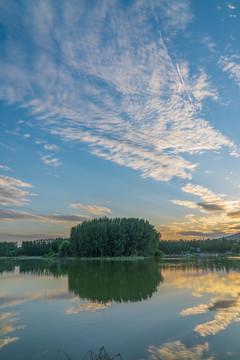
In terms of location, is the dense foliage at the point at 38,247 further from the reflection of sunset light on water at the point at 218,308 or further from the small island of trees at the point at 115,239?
the reflection of sunset light on water at the point at 218,308

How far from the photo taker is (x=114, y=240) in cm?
10350

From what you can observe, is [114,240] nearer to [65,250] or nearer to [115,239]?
[115,239]

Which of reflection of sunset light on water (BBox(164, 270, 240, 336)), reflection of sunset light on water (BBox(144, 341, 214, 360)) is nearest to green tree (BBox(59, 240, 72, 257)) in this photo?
reflection of sunset light on water (BBox(164, 270, 240, 336))

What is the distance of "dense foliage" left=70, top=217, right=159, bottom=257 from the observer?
104188mm

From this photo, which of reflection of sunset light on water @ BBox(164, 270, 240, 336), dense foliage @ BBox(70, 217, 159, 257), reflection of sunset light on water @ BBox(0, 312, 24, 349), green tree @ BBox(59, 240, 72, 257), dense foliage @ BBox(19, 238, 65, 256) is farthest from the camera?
dense foliage @ BBox(19, 238, 65, 256)

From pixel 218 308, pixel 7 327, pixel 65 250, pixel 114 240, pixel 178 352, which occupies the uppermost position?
pixel 114 240

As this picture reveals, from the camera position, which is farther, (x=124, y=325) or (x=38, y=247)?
(x=38, y=247)

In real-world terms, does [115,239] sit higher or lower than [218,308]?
higher

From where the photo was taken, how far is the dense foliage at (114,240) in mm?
104188

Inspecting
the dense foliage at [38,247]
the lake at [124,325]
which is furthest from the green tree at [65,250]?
the lake at [124,325]

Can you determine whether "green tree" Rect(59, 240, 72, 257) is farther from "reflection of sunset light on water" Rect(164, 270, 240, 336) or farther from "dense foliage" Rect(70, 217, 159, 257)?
"reflection of sunset light on water" Rect(164, 270, 240, 336)

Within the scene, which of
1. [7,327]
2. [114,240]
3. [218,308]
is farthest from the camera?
[114,240]

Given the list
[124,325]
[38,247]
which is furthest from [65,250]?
[124,325]

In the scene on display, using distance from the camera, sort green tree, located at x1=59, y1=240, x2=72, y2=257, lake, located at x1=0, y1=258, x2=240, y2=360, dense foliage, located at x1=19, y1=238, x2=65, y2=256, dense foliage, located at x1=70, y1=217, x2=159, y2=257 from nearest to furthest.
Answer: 1. lake, located at x1=0, y1=258, x2=240, y2=360
2. dense foliage, located at x1=70, y1=217, x2=159, y2=257
3. green tree, located at x1=59, y1=240, x2=72, y2=257
4. dense foliage, located at x1=19, y1=238, x2=65, y2=256
